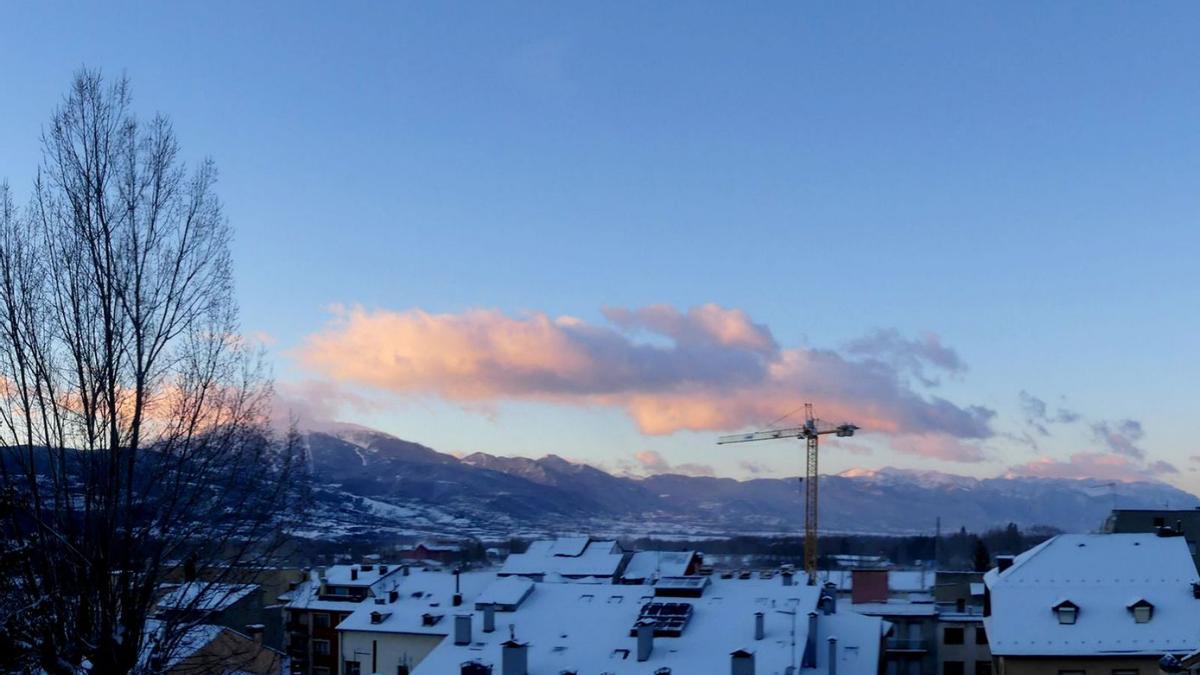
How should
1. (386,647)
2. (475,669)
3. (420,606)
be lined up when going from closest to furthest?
(475,669), (386,647), (420,606)

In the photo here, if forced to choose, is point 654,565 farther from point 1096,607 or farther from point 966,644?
point 1096,607

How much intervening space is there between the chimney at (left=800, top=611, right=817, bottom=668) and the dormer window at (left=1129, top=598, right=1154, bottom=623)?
28.8 ft

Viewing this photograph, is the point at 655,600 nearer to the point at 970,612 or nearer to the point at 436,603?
the point at 436,603

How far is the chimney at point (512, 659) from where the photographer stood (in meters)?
30.3

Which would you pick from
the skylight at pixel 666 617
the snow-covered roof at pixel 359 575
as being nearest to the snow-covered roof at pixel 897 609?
the skylight at pixel 666 617

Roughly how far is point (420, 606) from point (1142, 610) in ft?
80.7

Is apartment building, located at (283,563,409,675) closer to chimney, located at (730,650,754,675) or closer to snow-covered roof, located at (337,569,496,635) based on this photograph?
snow-covered roof, located at (337,569,496,635)

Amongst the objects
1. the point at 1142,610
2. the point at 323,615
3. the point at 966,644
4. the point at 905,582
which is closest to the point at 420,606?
the point at 323,615

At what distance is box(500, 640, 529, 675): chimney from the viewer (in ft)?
99.5

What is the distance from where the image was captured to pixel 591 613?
3484 centimetres

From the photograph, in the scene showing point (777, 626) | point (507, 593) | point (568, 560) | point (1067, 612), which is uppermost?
point (1067, 612)

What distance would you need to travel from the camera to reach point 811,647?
30.7 metres

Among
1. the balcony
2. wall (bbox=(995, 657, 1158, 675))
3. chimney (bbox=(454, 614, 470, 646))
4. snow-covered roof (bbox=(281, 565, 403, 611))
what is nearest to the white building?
wall (bbox=(995, 657, 1158, 675))

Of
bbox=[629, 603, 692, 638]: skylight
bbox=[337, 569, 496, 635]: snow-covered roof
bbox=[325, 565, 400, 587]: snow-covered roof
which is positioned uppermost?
bbox=[629, 603, 692, 638]: skylight
